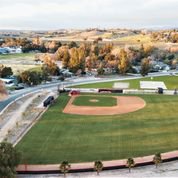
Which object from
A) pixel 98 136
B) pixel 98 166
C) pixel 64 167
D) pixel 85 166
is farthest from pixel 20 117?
pixel 98 166

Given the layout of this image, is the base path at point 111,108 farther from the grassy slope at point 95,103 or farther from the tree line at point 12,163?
the tree line at point 12,163

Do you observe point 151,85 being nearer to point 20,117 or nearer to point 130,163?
point 20,117

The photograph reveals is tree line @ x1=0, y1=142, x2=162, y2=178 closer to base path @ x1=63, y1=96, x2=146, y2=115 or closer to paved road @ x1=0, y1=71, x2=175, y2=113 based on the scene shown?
base path @ x1=63, y1=96, x2=146, y2=115

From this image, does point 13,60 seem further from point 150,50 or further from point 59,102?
point 59,102

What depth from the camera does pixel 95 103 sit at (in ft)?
247

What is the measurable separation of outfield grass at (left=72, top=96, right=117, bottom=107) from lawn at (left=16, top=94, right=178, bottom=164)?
22.6 feet

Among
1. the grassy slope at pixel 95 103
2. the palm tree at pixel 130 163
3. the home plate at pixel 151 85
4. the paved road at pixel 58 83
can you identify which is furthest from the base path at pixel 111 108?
the palm tree at pixel 130 163

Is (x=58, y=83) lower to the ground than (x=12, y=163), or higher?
lower

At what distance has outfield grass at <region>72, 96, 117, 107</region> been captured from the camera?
74438mm

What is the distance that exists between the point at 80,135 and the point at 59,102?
23.4 metres

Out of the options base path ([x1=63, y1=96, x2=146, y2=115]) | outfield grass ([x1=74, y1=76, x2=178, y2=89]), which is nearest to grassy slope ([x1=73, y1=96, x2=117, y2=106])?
base path ([x1=63, y1=96, x2=146, y2=115])

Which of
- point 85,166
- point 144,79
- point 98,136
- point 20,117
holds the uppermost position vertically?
point 85,166

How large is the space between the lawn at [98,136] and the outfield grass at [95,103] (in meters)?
6.89

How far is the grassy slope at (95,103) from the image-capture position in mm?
74438
